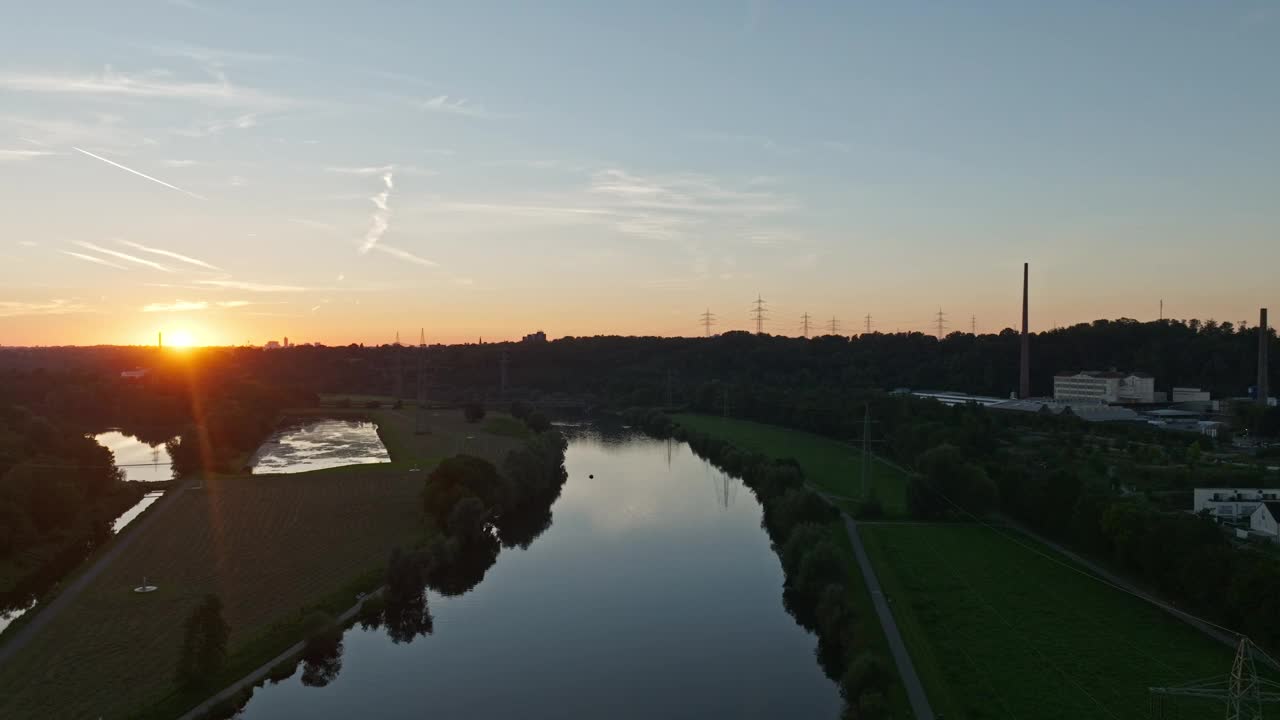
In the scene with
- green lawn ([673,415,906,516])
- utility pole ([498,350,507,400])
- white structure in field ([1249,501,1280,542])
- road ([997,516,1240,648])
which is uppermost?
utility pole ([498,350,507,400])

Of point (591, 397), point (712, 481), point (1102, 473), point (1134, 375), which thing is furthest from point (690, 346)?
point (1102, 473)

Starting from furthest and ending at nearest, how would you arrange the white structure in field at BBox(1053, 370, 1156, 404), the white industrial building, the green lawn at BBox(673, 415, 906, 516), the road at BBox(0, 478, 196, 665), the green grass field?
the white industrial building, the white structure in field at BBox(1053, 370, 1156, 404), the green lawn at BBox(673, 415, 906, 516), the road at BBox(0, 478, 196, 665), the green grass field

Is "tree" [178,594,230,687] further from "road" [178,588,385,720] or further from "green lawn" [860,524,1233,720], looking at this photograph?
"green lawn" [860,524,1233,720]

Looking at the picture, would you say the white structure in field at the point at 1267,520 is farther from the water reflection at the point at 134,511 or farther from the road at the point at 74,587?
the water reflection at the point at 134,511

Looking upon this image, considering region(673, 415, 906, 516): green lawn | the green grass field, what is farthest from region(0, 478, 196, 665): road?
region(673, 415, 906, 516): green lawn

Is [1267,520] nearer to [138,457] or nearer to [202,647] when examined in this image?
[202,647]

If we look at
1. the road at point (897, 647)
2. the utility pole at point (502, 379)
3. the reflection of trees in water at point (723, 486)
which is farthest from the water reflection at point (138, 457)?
the utility pole at point (502, 379)

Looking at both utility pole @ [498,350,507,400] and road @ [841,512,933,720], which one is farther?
utility pole @ [498,350,507,400]
